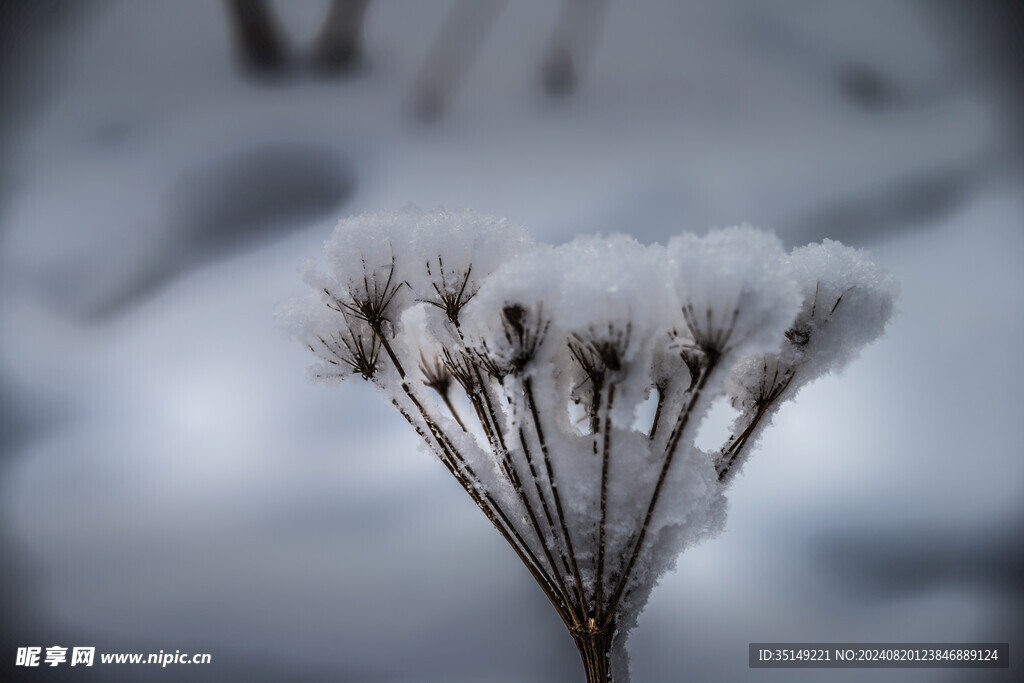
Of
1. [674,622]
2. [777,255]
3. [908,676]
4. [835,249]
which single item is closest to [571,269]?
[777,255]

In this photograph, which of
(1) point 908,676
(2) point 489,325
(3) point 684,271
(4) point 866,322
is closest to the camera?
(3) point 684,271

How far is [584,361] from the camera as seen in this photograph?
1.07 meters

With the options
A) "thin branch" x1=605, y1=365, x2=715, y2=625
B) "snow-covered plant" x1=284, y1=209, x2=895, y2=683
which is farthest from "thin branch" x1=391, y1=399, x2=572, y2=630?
"thin branch" x1=605, y1=365, x2=715, y2=625

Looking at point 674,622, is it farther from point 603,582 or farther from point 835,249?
point 835,249

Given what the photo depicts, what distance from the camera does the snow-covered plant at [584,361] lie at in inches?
38.0

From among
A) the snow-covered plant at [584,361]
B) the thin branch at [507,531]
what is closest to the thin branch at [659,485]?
the snow-covered plant at [584,361]

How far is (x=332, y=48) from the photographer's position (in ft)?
7.68

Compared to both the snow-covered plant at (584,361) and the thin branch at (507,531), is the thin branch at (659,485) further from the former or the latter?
the thin branch at (507,531)

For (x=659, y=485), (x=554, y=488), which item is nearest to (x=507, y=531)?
(x=554, y=488)

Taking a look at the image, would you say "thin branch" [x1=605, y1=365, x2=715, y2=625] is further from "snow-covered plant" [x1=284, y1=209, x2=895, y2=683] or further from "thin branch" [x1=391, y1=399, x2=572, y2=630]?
"thin branch" [x1=391, y1=399, x2=572, y2=630]

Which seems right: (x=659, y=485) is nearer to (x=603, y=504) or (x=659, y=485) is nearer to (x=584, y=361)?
(x=603, y=504)

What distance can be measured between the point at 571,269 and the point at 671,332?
0.72 feet

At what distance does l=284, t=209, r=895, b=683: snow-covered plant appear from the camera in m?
0.96

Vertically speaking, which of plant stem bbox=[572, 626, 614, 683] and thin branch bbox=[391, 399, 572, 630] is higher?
thin branch bbox=[391, 399, 572, 630]
